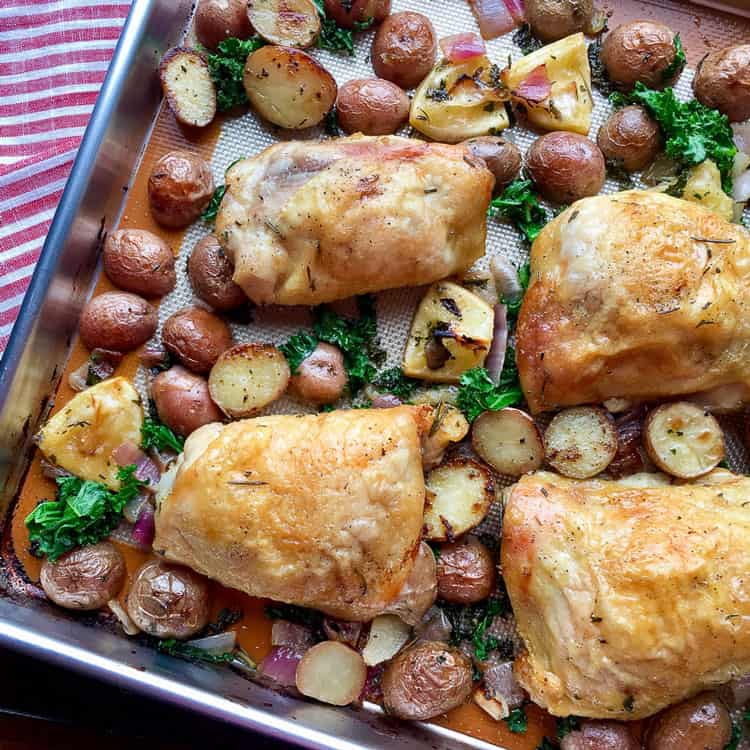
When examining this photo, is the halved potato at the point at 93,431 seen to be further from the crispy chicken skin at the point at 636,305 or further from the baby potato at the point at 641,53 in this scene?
the baby potato at the point at 641,53

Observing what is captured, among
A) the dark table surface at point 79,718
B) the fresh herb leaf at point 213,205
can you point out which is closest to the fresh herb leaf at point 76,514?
the dark table surface at point 79,718

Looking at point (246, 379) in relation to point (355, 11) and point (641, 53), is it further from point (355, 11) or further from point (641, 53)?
point (641, 53)

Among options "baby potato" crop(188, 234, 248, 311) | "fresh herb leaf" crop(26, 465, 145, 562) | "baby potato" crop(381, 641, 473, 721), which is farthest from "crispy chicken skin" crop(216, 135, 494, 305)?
"baby potato" crop(381, 641, 473, 721)

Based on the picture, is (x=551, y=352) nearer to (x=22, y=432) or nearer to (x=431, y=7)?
(x=431, y=7)

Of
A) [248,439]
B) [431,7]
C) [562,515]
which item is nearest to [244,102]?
[431,7]

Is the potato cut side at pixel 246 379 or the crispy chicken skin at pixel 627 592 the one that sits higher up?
the potato cut side at pixel 246 379

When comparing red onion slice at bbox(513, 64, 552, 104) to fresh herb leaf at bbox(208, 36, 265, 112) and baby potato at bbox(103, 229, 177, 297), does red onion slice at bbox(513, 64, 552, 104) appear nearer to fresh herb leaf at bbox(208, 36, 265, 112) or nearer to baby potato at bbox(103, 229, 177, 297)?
fresh herb leaf at bbox(208, 36, 265, 112)

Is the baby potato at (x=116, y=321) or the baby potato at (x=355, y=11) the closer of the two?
the baby potato at (x=116, y=321)
